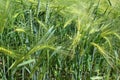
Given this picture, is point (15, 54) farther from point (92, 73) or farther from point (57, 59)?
point (92, 73)

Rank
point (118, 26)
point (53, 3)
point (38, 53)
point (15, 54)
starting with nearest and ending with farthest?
point (15, 54) < point (38, 53) < point (118, 26) < point (53, 3)

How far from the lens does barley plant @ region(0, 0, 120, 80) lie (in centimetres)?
124

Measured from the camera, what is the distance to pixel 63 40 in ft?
4.49

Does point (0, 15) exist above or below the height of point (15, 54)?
above

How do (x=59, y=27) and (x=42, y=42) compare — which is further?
(x=59, y=27)

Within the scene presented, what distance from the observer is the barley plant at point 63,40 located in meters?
1.24

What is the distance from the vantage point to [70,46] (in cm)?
124

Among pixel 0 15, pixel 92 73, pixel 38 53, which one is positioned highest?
pixel 0 15

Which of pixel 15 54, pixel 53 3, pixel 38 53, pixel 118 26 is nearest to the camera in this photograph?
pixel 15 54

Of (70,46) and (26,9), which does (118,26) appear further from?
(26,9)

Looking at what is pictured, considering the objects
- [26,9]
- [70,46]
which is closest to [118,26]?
[70,46]

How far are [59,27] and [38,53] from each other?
0.85 ft

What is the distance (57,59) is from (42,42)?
0.19 m

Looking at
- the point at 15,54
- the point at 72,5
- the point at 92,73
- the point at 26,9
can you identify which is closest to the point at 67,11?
the point at 72,5
